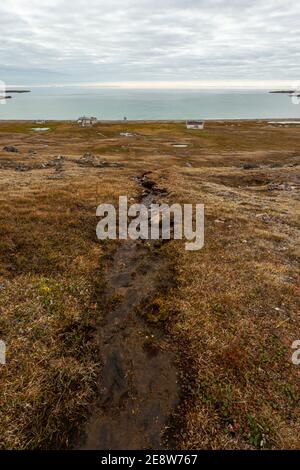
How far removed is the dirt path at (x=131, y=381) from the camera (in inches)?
323

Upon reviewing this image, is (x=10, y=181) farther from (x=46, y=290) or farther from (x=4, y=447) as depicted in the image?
(x=4, y=447)

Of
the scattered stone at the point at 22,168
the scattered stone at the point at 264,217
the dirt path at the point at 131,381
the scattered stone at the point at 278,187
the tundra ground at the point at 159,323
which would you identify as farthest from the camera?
the scattered stone at the point at 22,168

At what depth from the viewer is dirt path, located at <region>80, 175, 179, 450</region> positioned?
8.21m

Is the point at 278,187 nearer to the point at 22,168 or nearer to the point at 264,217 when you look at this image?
the point at 264,217

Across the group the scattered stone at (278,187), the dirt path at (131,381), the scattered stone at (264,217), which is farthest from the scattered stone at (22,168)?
the dirt path at (131,381)

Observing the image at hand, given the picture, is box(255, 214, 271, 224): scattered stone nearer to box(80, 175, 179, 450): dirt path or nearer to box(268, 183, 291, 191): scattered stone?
box(80, 175, 179, 450): dirt path

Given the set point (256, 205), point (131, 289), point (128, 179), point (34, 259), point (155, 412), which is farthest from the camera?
point (128, 179)

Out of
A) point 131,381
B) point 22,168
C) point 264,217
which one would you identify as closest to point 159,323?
point 131,381

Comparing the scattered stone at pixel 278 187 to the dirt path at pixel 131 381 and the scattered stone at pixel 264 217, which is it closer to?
the scattered stone at pixel 264 217

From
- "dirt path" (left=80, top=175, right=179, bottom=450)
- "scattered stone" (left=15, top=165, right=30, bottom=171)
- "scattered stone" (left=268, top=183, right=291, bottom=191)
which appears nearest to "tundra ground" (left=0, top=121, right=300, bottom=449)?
"dirt path" (left=80, top=175, right=179, bottom=450)
